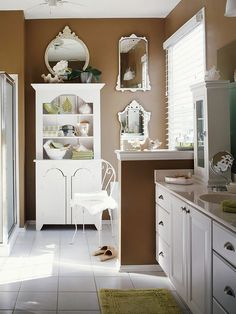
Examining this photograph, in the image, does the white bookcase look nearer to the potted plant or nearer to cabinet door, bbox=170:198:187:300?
the potted plant

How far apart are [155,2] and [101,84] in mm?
1158

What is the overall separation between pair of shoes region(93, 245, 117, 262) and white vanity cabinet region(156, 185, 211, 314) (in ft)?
3.58

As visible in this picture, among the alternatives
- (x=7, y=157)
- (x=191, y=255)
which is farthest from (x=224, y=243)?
(x=7, y=157)

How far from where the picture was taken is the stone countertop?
2.04 metres

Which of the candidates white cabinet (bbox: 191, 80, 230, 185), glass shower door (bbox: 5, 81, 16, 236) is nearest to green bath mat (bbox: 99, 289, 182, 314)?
white cabinet (bbox: 191, 80, 230, 185)

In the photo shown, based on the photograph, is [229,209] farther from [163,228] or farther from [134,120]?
[134,120]

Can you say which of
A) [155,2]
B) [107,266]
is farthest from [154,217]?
[155,2]

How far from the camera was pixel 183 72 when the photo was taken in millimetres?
5215

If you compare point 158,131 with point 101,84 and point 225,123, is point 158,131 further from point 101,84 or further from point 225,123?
point 225,123

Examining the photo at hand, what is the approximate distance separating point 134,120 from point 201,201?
3.53 m

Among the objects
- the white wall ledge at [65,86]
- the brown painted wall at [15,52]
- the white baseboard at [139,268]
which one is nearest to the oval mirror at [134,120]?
the white wall ledge at [65,86]

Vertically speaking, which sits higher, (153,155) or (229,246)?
(153,155)

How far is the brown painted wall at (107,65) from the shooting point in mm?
5922

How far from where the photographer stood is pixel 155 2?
17.4 ft
